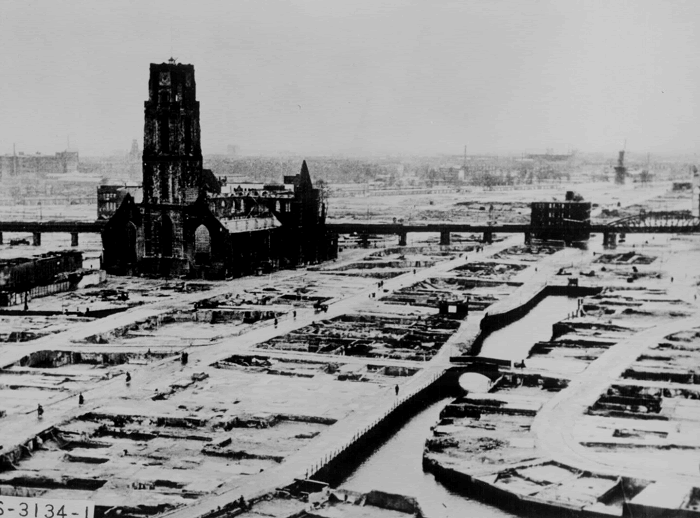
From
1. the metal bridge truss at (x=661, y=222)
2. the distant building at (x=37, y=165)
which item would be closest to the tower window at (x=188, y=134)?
the distant building at (x=37, y=165)

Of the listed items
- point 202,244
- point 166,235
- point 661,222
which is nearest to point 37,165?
point 166,235

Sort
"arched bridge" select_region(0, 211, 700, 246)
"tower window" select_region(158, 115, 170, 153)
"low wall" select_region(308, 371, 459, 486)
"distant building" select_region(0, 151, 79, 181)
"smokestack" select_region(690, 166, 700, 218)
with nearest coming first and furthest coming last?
"low wall" select_region(308, 371, 459, 486) → "tower window" select_region(158, 115, 170, 153) → "smokestack" select_region(690, 166, 700, 218) → "arched bridge" select_region(0, 211, 700, 246) → "distant building" select_region(0, 151, 79, 181)

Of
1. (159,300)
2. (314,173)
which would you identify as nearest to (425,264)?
(159,300)

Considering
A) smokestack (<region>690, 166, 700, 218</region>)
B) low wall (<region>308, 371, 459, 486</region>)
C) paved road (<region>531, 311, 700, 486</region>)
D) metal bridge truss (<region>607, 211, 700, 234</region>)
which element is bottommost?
low wall (<region>308, 371, 459, 486</region>)

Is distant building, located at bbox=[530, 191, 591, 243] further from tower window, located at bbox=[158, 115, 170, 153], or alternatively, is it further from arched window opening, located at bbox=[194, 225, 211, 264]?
tower window, located at bbox=[158, 115, 170, 153]

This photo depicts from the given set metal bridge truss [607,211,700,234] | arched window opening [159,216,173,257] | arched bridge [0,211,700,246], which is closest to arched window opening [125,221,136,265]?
arched window opening [159,216,173,257]

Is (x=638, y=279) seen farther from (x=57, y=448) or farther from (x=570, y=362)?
(x=57, y=448)

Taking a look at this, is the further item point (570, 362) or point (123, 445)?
point (570, 362)

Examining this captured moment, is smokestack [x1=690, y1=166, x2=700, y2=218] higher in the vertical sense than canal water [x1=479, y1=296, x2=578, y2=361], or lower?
higher
